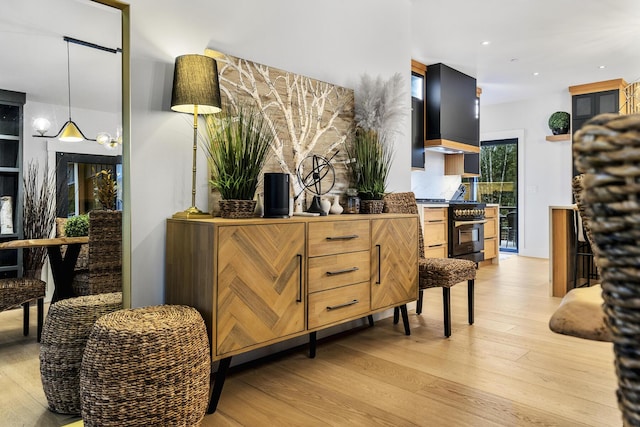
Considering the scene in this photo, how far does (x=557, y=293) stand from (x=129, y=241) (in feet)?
13.4

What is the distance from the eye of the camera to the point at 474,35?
16.0ft

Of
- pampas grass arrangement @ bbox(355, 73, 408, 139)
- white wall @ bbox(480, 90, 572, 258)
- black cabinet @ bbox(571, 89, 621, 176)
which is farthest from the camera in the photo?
white wall @ bbox(480, 90, 572, 258)

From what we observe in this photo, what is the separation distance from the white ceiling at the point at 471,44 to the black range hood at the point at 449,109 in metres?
0.17

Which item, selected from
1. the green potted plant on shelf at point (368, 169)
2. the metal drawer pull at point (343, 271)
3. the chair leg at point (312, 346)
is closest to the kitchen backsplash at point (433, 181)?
the green potted plant on shelf at point (368, 169)

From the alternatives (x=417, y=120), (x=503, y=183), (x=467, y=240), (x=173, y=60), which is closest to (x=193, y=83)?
(x=173, y=60)

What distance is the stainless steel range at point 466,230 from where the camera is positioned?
5.71m

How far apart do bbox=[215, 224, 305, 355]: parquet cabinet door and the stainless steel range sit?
3742 millimetres

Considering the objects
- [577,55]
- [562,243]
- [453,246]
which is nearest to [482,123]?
[577,55]

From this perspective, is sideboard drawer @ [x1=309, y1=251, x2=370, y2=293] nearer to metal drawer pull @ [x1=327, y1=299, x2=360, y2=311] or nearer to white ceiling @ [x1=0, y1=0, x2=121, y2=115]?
metal drawer pull @ [x1=327, y1=299, x2=360, y2=311]

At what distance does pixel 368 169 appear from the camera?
10.8ft

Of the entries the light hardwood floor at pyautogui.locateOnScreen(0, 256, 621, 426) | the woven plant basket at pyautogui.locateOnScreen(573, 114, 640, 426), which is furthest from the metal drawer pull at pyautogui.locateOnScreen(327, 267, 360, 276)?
the woven plant basket at pyautogui.locateOnScreen(573, 114, 640, 426)

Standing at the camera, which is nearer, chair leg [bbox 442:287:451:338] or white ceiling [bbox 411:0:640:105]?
chair leg [bbox 442:287:451:338]

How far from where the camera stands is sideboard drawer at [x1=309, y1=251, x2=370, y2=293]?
250cm

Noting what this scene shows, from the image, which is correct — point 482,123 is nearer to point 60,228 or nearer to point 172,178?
point 172,178
